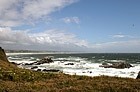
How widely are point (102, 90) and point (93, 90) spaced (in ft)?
2.33

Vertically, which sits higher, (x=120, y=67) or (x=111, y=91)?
(x=111, y=91)

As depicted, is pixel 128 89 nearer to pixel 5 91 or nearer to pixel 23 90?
pixel 23 90

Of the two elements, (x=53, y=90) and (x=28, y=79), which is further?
(x=28, y=79)

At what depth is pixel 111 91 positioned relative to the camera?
9.39m

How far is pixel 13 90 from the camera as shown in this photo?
29.8 feet

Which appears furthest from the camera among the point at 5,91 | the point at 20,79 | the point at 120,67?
the point at 120,67

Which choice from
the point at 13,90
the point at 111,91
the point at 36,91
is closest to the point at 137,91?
the point at 111,91

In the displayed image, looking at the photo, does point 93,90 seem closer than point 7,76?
Yes

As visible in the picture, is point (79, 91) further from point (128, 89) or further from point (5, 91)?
point (5, 91)

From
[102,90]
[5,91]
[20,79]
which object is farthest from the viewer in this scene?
[20,79]

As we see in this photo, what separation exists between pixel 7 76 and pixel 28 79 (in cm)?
203

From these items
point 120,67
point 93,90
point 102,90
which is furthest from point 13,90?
point 120,67

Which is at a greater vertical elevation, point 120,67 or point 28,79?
point 28,79

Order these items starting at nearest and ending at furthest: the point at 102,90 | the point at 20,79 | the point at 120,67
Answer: the point at 102,90 → the point at 20,79 → the point at 120,67
